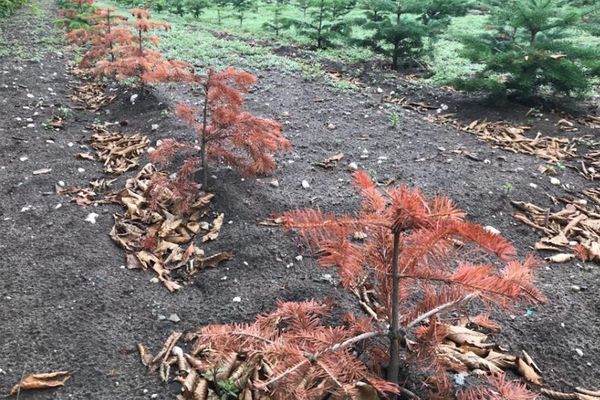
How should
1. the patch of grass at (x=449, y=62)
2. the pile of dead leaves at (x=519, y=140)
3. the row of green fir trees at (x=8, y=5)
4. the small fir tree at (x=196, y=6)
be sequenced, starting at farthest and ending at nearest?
the small fir tree at (x=196, y=6) < the row of green fir trees at (x=8, y=5) < the patch of grass at (x=449, y=62) < the pile of dead leaves at (x=519, y=140)

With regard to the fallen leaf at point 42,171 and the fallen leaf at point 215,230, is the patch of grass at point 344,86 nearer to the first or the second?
the fallen leaf at point 215,230

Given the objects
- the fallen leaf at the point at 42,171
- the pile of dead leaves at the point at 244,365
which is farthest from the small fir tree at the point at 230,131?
the pile of dead leaves at the point at 244,365

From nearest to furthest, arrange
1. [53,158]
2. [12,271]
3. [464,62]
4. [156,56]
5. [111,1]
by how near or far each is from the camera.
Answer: [12,271]
[53,158]
[156,56]
[464,62]
[111,1]

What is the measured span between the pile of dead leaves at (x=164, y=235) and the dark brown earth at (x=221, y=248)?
8cm

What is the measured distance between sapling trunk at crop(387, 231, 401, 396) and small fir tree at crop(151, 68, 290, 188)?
1.82 m

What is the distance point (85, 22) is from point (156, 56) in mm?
Result: 4704

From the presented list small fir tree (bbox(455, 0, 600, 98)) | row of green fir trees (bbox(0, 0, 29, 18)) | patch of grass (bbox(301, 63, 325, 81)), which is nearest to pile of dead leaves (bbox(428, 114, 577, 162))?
small fir tree (bbox(455, 0, 600, 98))

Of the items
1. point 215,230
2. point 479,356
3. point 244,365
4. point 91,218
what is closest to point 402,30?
point 215,230

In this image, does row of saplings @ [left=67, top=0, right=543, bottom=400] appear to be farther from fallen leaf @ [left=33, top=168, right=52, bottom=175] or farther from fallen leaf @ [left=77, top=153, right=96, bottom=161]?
fallen leaf @ [left=77, top=153, right=96, bottom=161]

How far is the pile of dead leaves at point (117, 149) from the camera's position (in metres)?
4.10

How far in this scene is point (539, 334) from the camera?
7.93 feet

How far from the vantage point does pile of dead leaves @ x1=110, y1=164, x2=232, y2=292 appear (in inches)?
114


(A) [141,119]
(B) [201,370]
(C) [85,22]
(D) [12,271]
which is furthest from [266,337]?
(C) [85,22]

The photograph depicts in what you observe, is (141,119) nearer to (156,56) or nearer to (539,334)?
(156,56)
